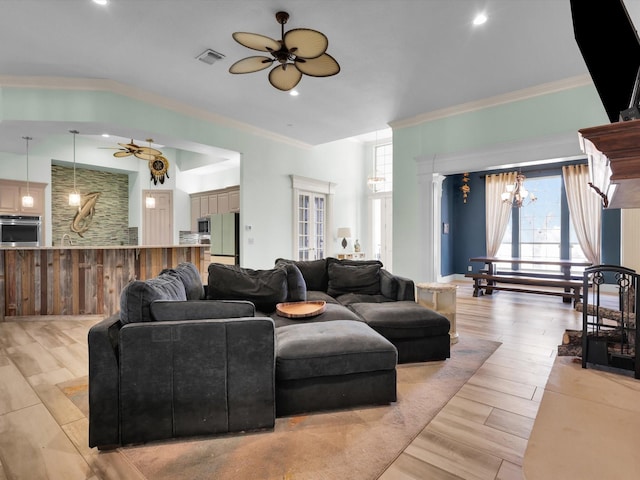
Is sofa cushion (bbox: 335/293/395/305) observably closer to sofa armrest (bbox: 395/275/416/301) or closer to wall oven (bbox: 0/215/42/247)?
sofa armrest (bbox: 395/275/416/301)

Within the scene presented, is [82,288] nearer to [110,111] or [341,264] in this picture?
[110,111]

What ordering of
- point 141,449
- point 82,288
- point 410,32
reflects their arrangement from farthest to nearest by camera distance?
point 82,288 < point 410,32 < point 141,449

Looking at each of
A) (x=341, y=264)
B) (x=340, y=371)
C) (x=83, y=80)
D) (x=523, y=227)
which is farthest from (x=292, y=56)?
(x=523, y=227)

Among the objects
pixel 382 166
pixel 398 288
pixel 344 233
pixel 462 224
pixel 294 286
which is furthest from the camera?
pixel 382 166

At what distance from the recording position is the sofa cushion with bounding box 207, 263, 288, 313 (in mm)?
3188

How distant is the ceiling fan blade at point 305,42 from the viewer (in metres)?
2.50

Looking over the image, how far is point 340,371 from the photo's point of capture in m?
2.21

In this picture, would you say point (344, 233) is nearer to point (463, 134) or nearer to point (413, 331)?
point (463, 134)

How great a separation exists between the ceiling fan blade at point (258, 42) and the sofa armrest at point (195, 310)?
2.00m

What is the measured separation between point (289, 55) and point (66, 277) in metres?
4.37

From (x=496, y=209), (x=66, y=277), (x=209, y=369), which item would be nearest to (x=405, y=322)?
(x=209, y=369)

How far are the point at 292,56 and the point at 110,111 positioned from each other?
280 centimetres

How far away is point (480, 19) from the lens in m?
3.05

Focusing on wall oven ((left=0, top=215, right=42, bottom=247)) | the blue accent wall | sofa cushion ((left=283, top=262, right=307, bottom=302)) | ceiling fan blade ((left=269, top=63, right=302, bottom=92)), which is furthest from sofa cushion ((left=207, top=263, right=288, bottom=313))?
the blue accent wall
